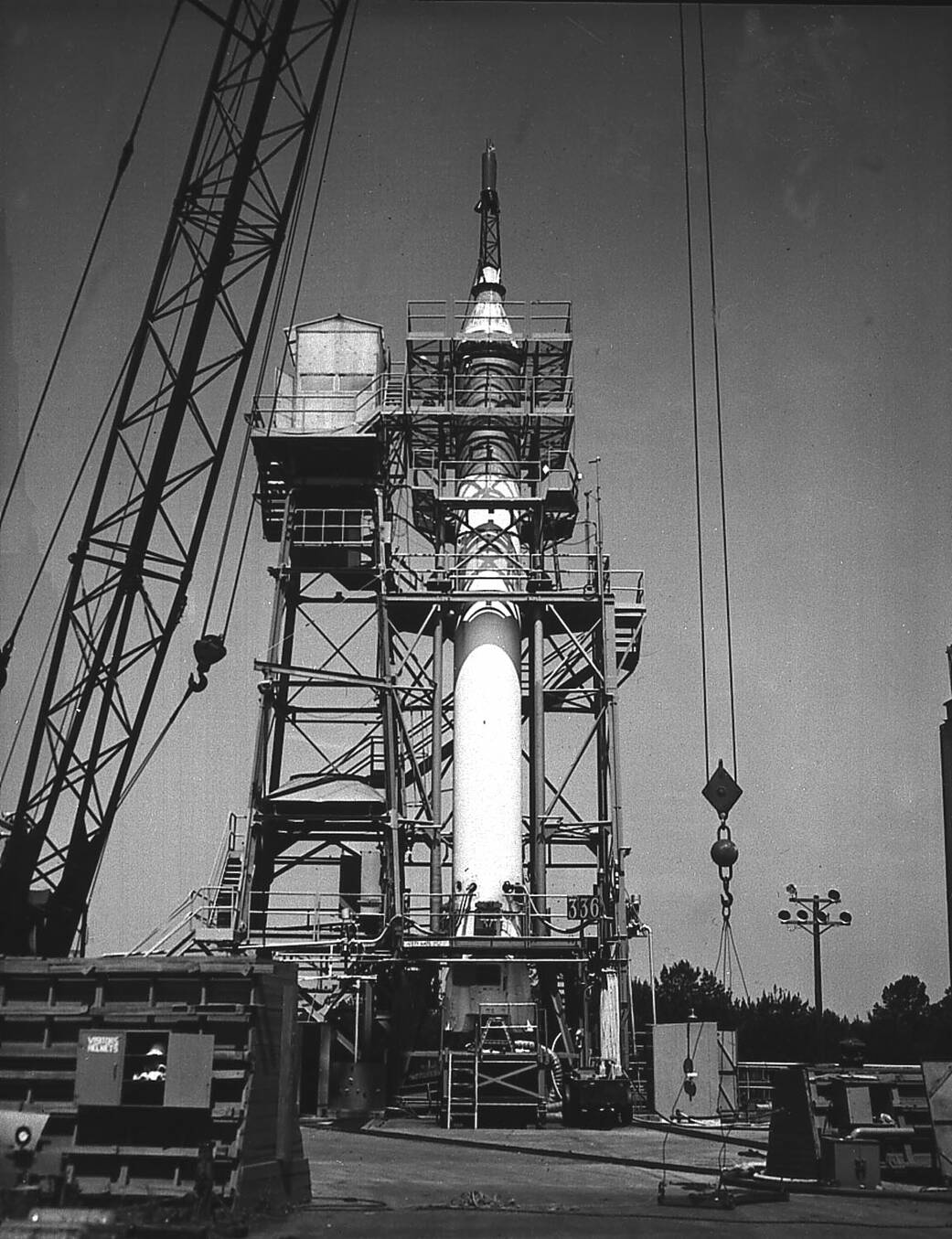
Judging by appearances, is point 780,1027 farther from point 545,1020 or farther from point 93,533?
point 93,533

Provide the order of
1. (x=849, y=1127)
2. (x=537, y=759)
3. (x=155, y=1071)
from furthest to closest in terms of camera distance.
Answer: (x=537, y=759) → (x=849, y=1127) → (x=155, y=1071)

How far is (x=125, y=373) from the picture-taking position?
33406mm

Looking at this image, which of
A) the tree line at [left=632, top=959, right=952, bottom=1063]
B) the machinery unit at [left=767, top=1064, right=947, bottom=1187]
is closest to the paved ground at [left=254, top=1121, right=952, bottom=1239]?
the machinery unit at [left=767, top=1064, right=947, bottom=1187]

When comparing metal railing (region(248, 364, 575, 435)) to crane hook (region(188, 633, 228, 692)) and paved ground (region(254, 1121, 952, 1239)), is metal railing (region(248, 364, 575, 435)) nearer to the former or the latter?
crane hook (region(188, 633, 228, 692))

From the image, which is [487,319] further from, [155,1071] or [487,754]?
[155,1071]

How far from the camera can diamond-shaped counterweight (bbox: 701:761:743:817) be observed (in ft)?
82.7

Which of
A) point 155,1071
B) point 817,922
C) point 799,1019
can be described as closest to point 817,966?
point 817,922

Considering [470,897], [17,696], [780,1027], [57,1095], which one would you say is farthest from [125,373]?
[780,1027]

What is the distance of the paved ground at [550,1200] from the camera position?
1545 cm

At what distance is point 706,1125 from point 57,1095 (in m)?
20.0

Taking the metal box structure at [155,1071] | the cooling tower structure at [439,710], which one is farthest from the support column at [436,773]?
the metal box structure at [155,1071]

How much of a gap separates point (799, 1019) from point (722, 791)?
81.0 m

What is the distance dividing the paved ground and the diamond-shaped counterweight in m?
5.78

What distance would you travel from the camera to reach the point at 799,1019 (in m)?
100
